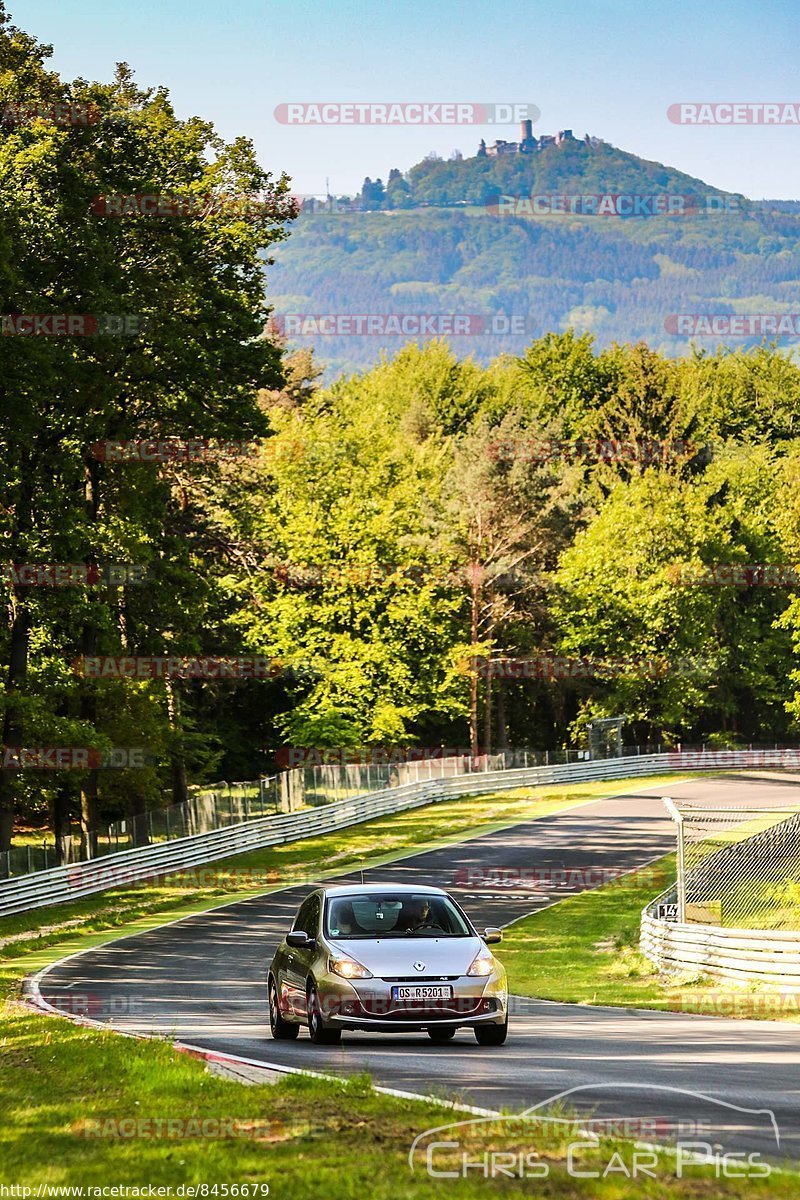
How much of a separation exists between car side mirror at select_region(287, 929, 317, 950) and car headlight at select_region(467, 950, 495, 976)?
159 cm

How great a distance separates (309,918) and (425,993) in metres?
2.11

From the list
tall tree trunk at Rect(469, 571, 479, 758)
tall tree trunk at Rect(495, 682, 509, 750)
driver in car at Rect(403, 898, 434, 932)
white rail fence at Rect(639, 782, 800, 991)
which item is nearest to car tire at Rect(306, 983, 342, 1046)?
driver in car at Rect(403, 898, 434, 932)

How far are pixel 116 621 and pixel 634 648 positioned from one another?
1719 inches

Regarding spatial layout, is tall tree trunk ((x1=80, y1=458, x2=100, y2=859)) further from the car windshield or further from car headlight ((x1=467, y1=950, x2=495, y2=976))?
car headlight ((x1=467, y1=950, x2=495, y2=976))

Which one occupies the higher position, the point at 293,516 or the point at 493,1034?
the point at 293,516

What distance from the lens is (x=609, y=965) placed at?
86.8 feet

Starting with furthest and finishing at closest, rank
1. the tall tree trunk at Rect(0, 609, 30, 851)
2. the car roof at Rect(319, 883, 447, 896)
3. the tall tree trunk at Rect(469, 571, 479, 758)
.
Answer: the tall tree trunk at Rect(469, 571, 479, 758) < the tall tree trunk at Rect(0, 609, 30, 851) < the car roof at Rect(319, 883, 447, 896)

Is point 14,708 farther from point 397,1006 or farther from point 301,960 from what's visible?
point 397,1006

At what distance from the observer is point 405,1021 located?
45.7 feet

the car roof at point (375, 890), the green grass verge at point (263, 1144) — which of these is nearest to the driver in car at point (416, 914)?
the car roof at point (375, 890)

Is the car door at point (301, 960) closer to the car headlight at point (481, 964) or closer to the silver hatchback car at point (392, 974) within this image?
the silver hatchback car at point (392, 974)

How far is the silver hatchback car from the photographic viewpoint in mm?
13898

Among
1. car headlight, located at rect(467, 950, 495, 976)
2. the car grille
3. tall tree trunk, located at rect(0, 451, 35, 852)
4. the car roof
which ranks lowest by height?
the car grille

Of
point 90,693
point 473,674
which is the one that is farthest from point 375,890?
point 473,674
